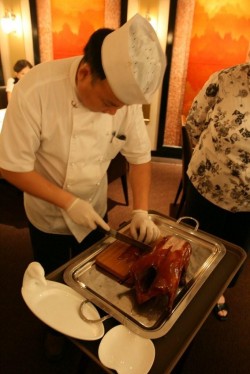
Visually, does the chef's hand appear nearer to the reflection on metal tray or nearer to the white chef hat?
the reflection on metal tray

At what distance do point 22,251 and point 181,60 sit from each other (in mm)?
3043

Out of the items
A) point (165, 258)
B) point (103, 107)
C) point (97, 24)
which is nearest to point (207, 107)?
point (103, 107)

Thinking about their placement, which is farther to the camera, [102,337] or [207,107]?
[207,107]

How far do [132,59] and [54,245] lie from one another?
2.84 feet

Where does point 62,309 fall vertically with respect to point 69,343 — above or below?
above

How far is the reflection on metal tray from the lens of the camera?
2.48ft

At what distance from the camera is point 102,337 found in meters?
0.71

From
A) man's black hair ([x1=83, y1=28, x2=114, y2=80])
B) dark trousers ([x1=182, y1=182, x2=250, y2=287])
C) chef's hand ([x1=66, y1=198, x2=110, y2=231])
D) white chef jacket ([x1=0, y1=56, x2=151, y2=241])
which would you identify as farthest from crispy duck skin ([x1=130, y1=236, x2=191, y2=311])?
dark trousers ([x1=182, y1=182, x2=250, y2=287])

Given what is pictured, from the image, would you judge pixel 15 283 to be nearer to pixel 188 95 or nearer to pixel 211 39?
pixel 188 95

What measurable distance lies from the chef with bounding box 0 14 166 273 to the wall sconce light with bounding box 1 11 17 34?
3665 millimetres

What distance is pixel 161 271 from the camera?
0.84m

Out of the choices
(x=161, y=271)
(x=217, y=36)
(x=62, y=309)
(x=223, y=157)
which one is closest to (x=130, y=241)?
(x=161, y=271)

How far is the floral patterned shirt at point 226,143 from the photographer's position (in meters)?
1.35

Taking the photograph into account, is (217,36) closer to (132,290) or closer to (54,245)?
(54,245)
